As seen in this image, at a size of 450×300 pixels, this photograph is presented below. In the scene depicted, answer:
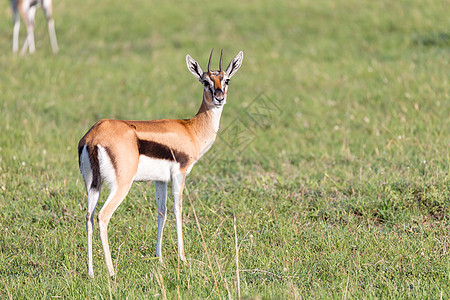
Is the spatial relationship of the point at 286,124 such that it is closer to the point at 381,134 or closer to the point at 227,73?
the point at 381,134

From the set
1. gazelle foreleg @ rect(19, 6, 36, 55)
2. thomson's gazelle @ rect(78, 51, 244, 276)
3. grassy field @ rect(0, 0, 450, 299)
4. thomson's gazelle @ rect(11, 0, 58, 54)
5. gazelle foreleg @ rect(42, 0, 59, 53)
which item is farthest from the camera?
gazelle foreleg @ rect(42, 0, 59, 53)

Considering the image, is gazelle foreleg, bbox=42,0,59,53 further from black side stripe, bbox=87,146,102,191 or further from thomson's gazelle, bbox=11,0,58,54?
black side stripe, bbox=87,146,102,191

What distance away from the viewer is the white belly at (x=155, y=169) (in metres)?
4.18

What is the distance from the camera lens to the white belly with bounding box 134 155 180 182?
4180 millimetres

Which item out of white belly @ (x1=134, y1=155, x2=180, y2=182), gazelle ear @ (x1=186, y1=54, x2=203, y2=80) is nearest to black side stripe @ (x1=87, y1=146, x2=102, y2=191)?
white belly @ (x1=134, y1=155, x2=180, y2=182)

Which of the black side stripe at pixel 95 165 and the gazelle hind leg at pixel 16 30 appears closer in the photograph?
the black side stripe at pixel 95 165

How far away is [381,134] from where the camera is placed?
7.75 m

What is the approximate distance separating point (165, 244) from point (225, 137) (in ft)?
12.0

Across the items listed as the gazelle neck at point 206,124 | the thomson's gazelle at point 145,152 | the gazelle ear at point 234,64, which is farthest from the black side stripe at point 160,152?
the gazelle ear at point 234,64

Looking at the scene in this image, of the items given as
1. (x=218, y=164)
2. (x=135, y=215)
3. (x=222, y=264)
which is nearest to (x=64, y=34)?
(x=218, y=164)

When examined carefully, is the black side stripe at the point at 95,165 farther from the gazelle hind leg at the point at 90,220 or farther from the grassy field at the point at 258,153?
the grassy field at the point at 258,153

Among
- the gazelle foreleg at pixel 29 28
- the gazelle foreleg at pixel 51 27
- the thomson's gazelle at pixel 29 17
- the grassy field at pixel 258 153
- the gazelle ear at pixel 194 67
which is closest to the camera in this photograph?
the grassy field at pixel 258 153

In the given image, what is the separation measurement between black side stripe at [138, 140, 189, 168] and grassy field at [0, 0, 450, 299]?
72 cm

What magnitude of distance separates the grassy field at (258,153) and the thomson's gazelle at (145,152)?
443 mm
